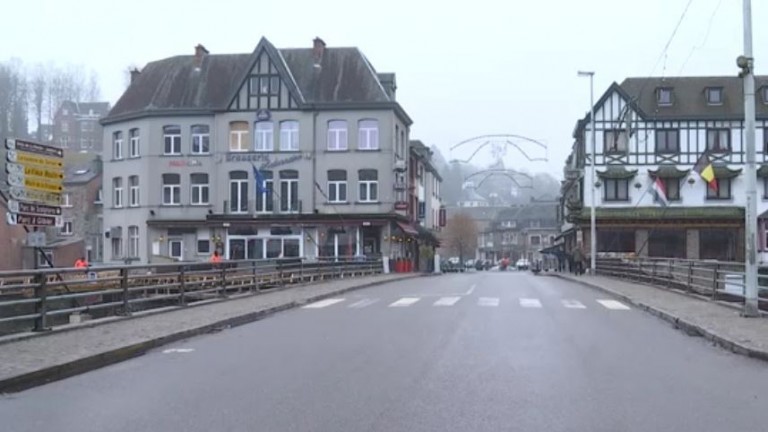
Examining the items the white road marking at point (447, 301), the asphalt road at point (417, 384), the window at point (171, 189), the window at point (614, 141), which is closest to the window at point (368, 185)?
the window at point (171, 189)

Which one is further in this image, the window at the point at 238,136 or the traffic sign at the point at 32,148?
the window at the point at 238,136

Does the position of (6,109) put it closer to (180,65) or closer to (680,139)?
(180,65)

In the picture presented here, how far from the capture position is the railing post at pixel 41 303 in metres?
12.9

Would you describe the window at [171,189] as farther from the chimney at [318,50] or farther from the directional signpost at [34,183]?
the directional signpost at [34,183]

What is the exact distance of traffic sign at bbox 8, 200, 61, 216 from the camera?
41.4 feet

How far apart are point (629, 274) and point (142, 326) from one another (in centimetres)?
2366

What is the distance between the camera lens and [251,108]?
4988 cm

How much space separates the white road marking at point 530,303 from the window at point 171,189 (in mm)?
33349

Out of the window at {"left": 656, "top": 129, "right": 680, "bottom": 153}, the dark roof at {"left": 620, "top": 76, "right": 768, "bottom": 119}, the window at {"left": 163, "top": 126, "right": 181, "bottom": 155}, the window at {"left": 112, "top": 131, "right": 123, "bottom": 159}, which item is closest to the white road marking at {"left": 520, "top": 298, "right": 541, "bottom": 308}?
the dark roof at {"left": 620, "top": 76, "right": 768, "bottom": 119}

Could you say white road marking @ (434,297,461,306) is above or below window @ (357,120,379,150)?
below

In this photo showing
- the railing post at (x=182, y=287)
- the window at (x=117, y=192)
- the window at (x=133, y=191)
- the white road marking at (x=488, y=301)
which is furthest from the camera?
the window at (x=117, y=192)

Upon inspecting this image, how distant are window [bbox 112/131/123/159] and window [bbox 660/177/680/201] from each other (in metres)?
35.0

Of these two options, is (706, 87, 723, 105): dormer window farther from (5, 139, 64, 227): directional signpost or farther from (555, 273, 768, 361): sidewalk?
(5, 139, 64, 227): directional signpost

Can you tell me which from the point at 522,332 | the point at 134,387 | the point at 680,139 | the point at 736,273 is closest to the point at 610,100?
the point at 680,139
